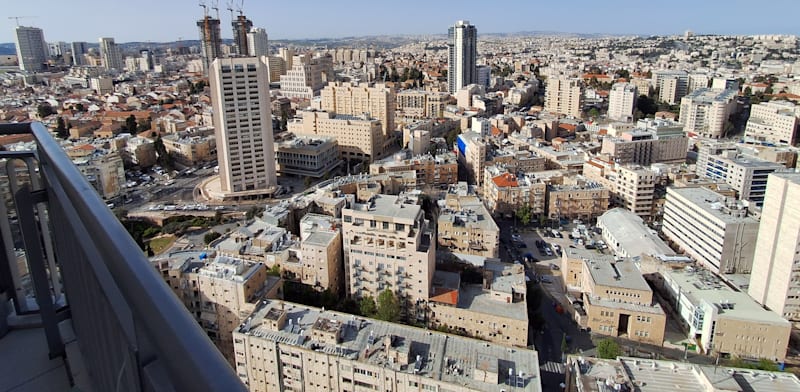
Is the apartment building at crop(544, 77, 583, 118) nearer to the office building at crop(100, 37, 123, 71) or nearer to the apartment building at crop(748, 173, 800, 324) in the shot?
the apartment building at crop(748, 173, 800, 324)

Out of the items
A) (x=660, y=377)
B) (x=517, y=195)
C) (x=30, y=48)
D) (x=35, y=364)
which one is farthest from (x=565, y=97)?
(x=30, y=48)

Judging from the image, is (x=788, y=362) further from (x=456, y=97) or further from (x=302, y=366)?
(x=456, y=97)

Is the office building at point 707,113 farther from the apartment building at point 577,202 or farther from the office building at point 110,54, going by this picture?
the office building at point 110,54

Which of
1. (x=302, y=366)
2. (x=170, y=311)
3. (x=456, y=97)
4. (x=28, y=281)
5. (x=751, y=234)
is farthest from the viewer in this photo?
(x=456, y=97)

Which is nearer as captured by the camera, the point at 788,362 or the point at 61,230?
the point at 61,230

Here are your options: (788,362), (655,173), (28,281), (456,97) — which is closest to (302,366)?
(28,281)

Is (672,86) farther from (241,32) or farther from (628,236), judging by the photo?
(241,32)

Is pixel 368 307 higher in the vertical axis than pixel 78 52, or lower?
lower

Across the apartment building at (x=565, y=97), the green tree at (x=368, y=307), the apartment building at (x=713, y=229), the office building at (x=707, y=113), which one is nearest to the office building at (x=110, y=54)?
the apartment building at (x=565, y=97)
